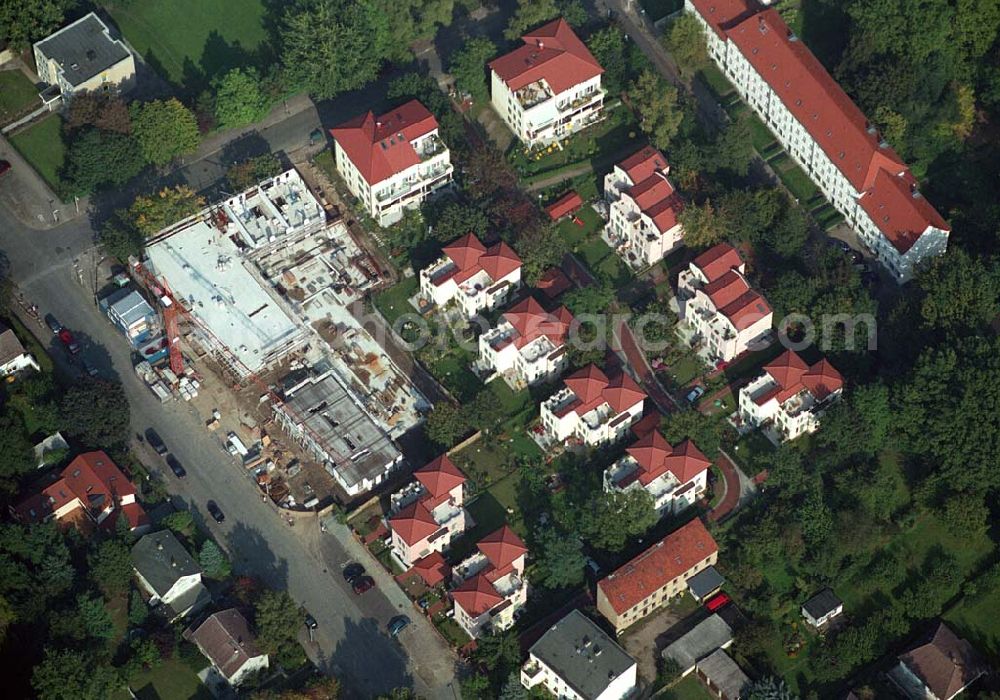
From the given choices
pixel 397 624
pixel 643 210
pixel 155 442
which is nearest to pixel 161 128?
pixel 155 442

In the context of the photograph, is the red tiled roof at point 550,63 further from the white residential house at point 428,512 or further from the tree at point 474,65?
the white residential house at point 428,512

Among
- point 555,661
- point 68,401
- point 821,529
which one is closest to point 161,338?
point 68,401

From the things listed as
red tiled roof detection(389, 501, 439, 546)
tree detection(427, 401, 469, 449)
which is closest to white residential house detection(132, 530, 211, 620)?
red tiled roof detection(389, 501, 439, 546)

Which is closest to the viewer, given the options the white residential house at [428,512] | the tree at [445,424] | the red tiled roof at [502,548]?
the red tiled roof at [502,548]

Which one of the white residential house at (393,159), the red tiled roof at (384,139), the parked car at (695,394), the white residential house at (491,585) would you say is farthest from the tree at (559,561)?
the red tiled roof at (384,139)

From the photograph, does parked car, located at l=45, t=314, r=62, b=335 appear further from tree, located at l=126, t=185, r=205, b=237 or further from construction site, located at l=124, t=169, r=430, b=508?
tree, located at l=126, t=185, r=205, b=237
